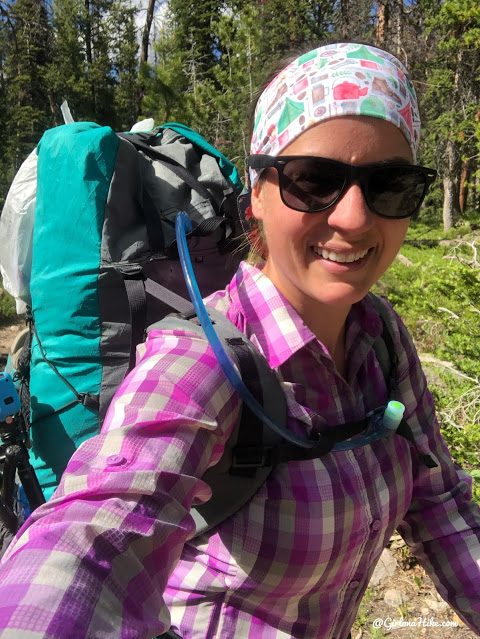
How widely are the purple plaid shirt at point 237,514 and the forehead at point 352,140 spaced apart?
294 millimetres

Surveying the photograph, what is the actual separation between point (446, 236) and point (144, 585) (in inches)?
Answer: 579

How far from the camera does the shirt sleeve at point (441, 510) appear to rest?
1155mm

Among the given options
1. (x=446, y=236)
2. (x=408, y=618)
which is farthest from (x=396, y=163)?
(x=446, y=236)

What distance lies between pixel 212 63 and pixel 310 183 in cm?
2156

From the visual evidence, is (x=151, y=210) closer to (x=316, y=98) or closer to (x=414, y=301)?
(x=316, y=98)

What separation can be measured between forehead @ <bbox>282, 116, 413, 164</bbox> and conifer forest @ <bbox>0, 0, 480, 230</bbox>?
0.35m

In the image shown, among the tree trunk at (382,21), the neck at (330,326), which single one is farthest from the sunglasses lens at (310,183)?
the tree trunk at (382,21)

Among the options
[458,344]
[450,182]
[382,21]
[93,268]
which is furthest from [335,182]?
[450,182]

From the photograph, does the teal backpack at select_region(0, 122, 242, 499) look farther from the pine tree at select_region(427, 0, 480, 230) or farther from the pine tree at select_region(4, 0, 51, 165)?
the pine tree at select_region(4, 0, 51, 165)

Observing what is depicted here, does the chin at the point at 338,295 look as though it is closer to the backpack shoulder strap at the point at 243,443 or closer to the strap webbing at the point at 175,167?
the backpack shoulder strap at the point at 243,443

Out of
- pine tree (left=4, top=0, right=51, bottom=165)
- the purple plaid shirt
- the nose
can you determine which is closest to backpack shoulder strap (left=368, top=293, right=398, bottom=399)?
the purple plaid shirt

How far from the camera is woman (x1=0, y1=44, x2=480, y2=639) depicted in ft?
2.20

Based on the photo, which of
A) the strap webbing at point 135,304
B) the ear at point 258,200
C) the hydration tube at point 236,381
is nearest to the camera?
the hydration tube at point 236,381

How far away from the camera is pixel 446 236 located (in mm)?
13805
